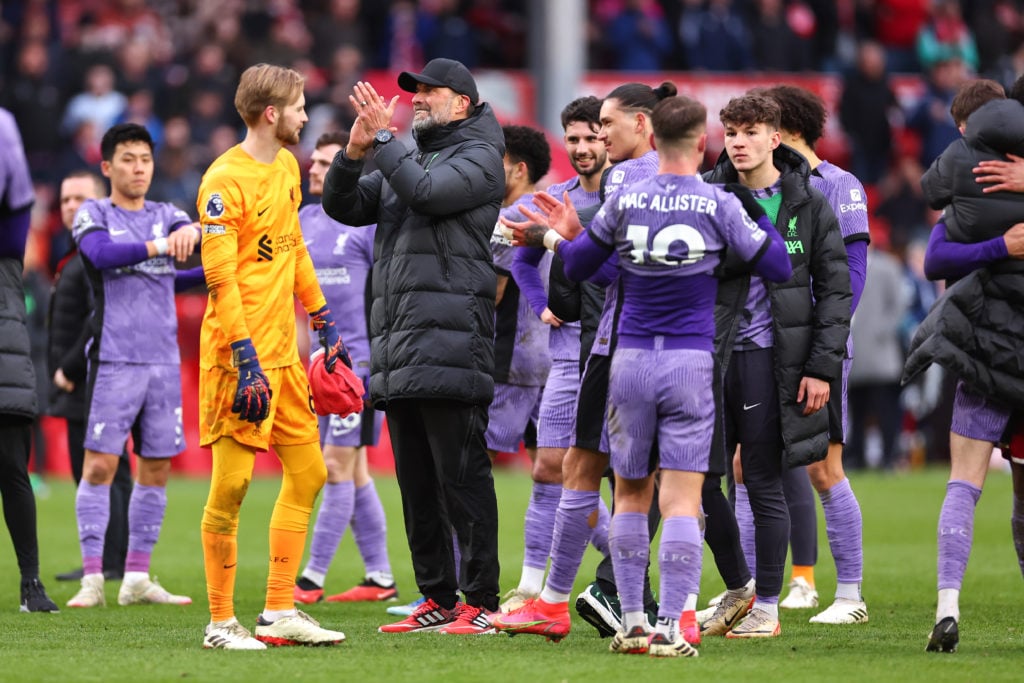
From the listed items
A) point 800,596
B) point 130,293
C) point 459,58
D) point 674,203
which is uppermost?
point 459,58

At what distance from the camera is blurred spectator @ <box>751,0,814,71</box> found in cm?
2433

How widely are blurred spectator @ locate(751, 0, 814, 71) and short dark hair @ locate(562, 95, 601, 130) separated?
54.0 ft

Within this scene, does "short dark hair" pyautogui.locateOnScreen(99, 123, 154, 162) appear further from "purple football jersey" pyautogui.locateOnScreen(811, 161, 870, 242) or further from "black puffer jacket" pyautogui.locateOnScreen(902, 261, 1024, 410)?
"black puffer jacket" pyautogui.locateOnScreen(902, 261, 1024, 410)

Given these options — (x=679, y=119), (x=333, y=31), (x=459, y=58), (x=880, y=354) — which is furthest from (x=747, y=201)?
(x=333, y=31)

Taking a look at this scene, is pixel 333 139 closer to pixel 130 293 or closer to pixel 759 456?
pixel 130 293

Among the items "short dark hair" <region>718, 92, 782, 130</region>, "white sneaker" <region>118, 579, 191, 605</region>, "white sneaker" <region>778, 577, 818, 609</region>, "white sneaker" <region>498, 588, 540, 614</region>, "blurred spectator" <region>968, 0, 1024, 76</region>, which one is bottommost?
"white sneaker" <region>118, 579, 191, 605</region>

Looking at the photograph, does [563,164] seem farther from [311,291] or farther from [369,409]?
[311,291]

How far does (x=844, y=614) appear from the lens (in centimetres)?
834

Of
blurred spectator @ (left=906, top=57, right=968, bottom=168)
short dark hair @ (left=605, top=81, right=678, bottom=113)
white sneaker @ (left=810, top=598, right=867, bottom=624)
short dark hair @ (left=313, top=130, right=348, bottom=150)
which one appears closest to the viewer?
short dark hair @ (left=605, top=81, right=678, bottom=113)

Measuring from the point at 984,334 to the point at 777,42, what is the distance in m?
17.9

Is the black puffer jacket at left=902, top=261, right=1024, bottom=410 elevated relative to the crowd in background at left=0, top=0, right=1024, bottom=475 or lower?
lower

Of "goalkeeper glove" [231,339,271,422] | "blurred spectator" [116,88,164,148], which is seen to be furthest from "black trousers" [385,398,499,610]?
"blurred spectator" [116,88,164,148]

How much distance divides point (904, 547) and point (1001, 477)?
282 inches

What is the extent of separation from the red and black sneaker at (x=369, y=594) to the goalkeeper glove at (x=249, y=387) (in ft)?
10.4
